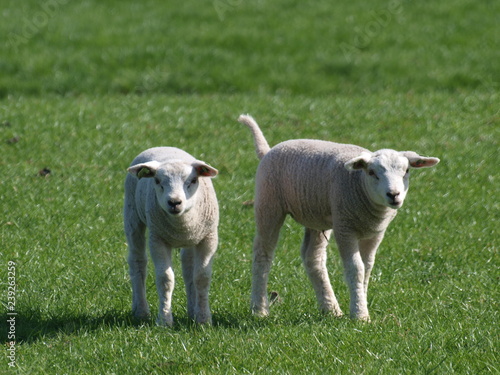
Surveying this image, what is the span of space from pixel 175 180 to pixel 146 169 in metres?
0.23

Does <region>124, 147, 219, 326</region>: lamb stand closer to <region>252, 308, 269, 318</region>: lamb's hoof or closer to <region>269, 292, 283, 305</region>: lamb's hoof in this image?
<region>252, 308, 269, 318</region>: lamb's hoof

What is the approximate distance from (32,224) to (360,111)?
19.8 feet

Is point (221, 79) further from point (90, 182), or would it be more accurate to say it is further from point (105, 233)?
point (105, 233)

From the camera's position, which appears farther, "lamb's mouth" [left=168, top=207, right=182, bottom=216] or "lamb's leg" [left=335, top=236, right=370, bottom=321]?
"lamb's leg" [left=335, top=236, right=370, bottom=321]

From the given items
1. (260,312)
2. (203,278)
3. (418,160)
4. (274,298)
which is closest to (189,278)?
(203,278)

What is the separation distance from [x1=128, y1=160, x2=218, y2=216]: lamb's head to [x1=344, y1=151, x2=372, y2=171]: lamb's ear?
0.89 meters

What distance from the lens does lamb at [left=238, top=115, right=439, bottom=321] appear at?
5.58m

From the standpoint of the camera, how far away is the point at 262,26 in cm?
1788

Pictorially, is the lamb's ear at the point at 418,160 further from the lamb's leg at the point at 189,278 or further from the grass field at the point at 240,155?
the lamb's leg at the point at 189,278

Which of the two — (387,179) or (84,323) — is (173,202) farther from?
(387,179)

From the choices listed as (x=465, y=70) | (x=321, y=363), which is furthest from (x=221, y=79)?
(x=321, y=363)

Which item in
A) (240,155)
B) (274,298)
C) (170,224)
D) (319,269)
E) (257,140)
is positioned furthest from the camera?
(240,155)

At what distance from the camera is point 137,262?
622 cm

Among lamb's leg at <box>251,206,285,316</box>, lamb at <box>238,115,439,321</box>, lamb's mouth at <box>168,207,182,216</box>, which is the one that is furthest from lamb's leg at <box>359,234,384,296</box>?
lamb's mouth at <box>168,207,182,216</box>
